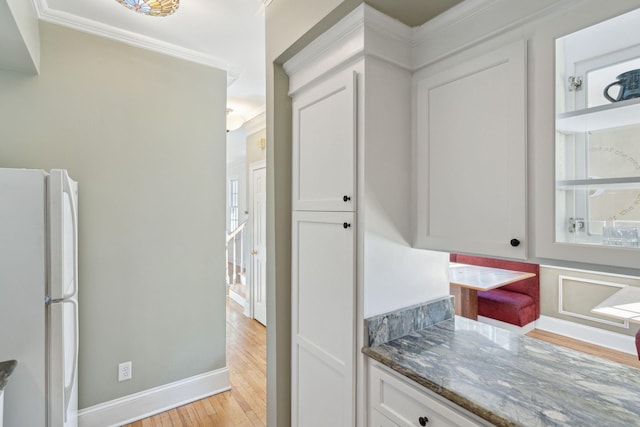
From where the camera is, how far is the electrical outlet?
7.15ft

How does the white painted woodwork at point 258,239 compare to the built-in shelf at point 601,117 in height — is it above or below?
below

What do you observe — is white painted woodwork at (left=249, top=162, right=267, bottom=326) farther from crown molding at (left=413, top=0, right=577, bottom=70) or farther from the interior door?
crown molding at (left=413, top=0, right=577, bottom=70)

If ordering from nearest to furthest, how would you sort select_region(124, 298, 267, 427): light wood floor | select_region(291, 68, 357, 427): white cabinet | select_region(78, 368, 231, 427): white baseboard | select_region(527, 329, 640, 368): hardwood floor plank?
select_region(291, 68, 357, 427): white cabinet < select_region(78, 368, 231, 427): white baseboard < select_region(124, 298, 267, 427): light wood floor < select_region(527, 329, 640, 368): hardwood floor plank

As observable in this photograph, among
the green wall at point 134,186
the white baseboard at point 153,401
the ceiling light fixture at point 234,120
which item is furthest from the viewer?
the ceiling light fixture at point 234,120

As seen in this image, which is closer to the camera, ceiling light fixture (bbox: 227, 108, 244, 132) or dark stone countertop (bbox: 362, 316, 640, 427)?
dark stone countertop (bbox: 362, 316, 640, 427)

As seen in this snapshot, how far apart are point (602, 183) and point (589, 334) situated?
339 centimetres

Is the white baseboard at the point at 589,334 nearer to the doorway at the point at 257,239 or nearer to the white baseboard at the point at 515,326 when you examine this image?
→ the white baseboard at the point at 515,326

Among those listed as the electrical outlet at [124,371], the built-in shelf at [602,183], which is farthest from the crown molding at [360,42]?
the electrical outlet at [124,371]

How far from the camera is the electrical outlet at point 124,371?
7.15 feet

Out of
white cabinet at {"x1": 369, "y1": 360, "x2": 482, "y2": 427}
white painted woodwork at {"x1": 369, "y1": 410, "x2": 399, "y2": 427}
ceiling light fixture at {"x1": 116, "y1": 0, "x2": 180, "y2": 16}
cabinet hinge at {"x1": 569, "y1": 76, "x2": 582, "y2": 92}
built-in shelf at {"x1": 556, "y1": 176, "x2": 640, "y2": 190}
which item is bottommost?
white painted woodwork at {"x1": 369, "y1": 410, "x2": 399, "y2": 427}

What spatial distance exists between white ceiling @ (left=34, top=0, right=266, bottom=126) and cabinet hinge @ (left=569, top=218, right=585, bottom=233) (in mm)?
1896

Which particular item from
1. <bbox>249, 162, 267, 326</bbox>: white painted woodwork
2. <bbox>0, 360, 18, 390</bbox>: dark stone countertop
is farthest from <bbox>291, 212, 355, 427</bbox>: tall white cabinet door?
<bbox>249, 162, 267, 326</bbox>: white painted woodwork

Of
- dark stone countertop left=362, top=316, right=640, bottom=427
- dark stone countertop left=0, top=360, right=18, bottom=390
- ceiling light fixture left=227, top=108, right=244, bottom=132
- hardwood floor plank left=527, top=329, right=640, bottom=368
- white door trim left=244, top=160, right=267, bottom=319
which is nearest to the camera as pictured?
dark stone countertop left=362, top=316, right=640, bottom=427

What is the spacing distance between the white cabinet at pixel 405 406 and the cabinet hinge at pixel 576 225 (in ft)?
2.12
